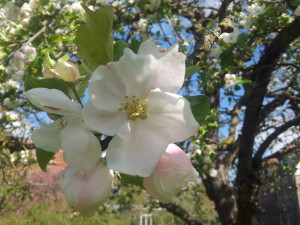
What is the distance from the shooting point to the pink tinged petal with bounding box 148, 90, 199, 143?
573 millimetres

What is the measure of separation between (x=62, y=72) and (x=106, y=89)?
0.17 metres

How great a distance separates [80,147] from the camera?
21.8 inches

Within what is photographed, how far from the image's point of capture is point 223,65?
171cm

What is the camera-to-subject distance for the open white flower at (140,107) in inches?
22.1

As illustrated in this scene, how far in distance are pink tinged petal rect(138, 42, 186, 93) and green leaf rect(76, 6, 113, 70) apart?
0.35 ft

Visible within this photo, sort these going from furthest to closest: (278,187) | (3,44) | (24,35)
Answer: (278,187) < (24,35) < (3,44)

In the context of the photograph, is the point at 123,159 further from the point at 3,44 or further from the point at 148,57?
the point at 3,44

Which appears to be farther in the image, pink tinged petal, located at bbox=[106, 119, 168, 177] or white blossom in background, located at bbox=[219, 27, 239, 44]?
white blossom in background, located at bbox=[219, 27, 239, 44]

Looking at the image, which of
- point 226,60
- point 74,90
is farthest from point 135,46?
point 226,60

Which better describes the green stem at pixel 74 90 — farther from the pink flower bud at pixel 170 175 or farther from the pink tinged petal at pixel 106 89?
the pink flower bud at pixel 170 175

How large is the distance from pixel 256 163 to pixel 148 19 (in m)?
2.72

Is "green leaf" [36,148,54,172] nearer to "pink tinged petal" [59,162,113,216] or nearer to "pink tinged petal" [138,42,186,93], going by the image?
"pink tinged petal" [59,162,113,216]

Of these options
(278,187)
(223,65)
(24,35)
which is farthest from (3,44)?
(278,187)

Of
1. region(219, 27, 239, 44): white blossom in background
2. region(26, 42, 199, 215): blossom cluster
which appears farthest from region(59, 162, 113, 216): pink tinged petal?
region(219, 27, 239, 44): white blossom in background
